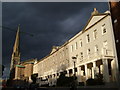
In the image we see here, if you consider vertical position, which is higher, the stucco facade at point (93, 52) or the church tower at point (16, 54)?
the church tower at point (16, 54)

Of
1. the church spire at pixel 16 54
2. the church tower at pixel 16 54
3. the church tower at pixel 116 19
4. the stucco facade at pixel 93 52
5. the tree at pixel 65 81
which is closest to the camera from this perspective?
the church tower at pixel 116 19

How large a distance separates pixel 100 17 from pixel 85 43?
628cm

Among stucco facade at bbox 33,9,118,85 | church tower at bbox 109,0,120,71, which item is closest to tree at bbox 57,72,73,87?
stucco facade at bbox 33,9,118,85

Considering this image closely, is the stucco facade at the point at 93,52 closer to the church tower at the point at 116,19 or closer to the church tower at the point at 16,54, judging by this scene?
the church tower at the point at 116,19

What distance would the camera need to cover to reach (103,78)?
25734mm

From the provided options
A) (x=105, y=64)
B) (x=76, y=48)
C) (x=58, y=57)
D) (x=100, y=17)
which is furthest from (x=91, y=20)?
(x=58, y=57)

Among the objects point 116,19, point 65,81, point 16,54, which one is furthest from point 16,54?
point 116,19

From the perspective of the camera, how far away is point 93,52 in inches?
1230

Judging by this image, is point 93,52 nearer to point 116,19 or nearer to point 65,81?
point 116,19

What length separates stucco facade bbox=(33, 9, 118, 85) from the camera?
26.3 metres

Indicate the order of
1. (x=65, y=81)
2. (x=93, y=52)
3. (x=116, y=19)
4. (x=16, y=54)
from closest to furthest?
1. (x=116, y=19)
2. (x=93, y=52)
3. (x=65, y=81)
4. (x=16, y=54)

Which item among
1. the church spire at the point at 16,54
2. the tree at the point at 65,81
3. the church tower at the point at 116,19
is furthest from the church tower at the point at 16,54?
the church tower at the point at 116,19

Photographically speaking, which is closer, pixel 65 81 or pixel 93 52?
pixel 93 52

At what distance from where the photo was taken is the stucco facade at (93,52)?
1037 inches
